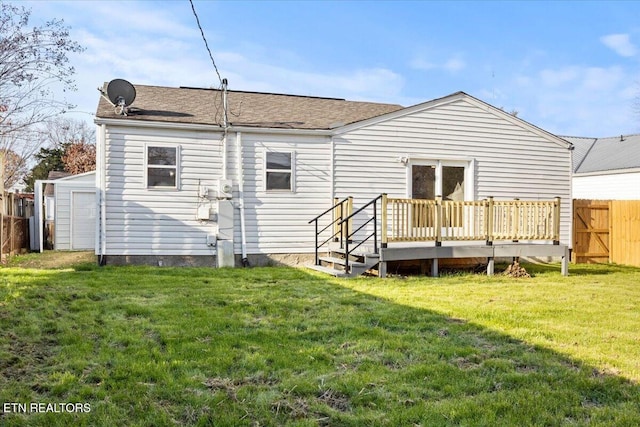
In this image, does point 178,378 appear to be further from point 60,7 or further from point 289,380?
point 60,7

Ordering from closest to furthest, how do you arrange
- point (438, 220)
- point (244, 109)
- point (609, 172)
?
point (438, 220) → point (244, 109) → point (609, 172)

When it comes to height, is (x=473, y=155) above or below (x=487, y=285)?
above

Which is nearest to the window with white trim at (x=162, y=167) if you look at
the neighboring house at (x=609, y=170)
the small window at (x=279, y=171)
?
the small window at (x=279, y=171)

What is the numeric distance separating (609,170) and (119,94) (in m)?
17.7

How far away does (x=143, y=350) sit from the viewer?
4.20 metres

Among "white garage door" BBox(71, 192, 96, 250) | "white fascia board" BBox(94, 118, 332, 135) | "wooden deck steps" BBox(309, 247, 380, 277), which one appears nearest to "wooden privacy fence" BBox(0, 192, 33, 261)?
"white garage door" BBox(71, 192, 96, 250)

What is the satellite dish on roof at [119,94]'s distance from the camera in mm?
10344

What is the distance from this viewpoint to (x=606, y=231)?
13555mm

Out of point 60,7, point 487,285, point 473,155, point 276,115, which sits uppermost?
point 60,7

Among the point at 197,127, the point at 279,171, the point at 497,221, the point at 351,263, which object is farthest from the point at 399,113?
the point at 197,127

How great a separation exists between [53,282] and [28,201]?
998 cm

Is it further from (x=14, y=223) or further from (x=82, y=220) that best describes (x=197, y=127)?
(x=82, y=220)

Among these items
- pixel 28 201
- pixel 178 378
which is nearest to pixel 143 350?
pixel 178 378

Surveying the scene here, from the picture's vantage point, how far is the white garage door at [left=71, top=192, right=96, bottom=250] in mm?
14602
